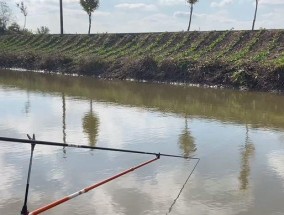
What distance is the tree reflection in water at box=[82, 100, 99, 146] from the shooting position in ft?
35.9

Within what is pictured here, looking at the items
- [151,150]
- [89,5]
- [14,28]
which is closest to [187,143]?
[151,150]

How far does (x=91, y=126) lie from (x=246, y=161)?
205 inches

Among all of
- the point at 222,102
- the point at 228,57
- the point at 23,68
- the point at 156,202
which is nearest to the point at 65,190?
the point at 156,202

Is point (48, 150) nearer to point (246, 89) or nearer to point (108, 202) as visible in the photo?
point (108, 202)

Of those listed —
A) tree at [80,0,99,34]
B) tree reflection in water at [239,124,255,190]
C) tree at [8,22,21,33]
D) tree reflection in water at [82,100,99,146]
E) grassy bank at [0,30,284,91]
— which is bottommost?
tree reflection in water at [239,124,255,190]

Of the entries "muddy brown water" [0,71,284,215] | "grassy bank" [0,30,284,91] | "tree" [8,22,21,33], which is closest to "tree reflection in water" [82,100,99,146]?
"muddy brown water" [0,71,284,215]

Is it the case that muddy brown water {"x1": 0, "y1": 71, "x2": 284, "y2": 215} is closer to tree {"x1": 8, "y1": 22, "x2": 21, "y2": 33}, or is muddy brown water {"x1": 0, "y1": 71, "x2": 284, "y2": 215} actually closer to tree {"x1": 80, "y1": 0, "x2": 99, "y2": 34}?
tree {"x1": 80, "y1": 0, "x2": 99, "y2": 34}

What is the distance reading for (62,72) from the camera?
33156 mm

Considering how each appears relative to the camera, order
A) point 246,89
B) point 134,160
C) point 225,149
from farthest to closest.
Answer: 1. point 246,89
2. point 225,149
3. point 134,160

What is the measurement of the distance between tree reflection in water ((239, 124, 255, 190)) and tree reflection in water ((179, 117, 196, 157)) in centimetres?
119

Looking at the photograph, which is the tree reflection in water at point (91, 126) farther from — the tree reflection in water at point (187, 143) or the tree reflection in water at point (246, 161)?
the tree reflection in water at point (246, 161)

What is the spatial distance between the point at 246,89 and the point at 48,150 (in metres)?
15.6

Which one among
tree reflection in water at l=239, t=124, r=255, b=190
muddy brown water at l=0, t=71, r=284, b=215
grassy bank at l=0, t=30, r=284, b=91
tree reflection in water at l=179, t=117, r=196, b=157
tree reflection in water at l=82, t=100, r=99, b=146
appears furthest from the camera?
grassy bank at l=0, t=30, r=284, b=91

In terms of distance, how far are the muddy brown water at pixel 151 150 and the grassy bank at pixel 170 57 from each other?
456 centimetres
